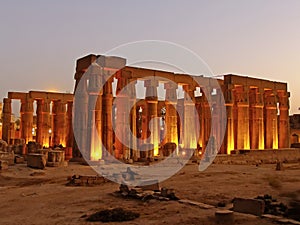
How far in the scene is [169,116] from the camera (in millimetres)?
29172

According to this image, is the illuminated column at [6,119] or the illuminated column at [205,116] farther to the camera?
the illuminated column at [6,119]

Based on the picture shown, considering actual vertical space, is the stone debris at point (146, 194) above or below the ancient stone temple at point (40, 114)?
below

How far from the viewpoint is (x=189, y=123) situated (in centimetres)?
A: 2900

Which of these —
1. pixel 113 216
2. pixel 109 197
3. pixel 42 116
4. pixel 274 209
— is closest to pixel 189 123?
pixel 42 116

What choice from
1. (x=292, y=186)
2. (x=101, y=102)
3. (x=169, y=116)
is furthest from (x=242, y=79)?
(x=292, y=186)

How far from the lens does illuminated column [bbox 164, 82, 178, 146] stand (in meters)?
27.4

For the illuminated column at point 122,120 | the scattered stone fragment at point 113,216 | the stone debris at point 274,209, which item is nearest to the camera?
the scattered stone fragment at point 113,216

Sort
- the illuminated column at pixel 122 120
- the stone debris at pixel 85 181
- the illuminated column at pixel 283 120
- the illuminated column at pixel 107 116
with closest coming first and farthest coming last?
the stone debris at pixel 85 181
the illuminated column at pixel 107 116
the illuminated column at pixel 122 120
the illuminated column at pixel 283 120

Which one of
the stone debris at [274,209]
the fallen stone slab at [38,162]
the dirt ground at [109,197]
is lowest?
the dirt ground at [109,197]

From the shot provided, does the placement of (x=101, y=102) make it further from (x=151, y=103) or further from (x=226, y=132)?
(x=226, y=132)

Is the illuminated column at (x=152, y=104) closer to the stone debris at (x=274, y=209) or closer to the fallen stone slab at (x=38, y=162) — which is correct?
the fallen stone slab at (x=38, y=162)

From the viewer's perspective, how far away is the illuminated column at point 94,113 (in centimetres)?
2064

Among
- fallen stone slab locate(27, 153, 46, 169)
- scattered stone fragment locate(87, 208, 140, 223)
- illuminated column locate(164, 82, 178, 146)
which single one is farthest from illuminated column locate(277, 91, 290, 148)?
scattered stone fragment locate(87, 208, 140, 223)

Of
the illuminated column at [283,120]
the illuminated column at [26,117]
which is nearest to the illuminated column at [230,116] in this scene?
the illuminated column at [283,120]
